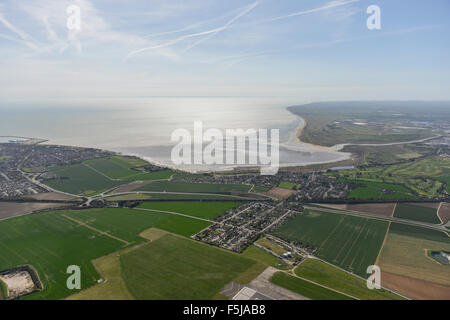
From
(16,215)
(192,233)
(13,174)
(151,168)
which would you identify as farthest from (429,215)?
(13,174)

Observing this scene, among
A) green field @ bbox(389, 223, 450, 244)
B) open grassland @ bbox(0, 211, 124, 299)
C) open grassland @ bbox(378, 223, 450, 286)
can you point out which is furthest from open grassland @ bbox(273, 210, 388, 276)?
open grassland @ bbox(0, 211, 124, 299)

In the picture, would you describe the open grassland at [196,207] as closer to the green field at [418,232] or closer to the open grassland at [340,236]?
the open grassland at [340,236]

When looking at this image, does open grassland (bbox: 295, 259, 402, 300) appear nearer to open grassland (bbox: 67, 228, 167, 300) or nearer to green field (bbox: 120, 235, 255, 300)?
green field (bbox: 120, 235, 255, 300)

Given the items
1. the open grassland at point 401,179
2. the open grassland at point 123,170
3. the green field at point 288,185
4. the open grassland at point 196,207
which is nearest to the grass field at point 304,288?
the open grassland at point 196,207

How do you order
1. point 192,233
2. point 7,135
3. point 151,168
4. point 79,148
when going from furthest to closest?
1. point 7,135
2. point 79,148
3. point 151,168
4. point 192,233
